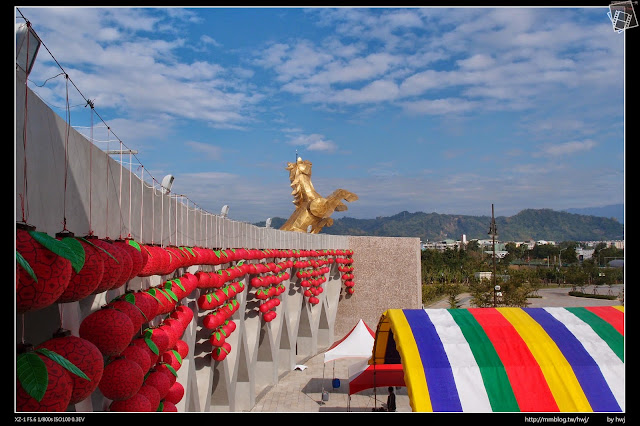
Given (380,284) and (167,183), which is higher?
A: (167,183)

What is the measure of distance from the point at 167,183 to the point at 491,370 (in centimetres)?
466

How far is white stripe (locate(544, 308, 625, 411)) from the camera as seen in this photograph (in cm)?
588

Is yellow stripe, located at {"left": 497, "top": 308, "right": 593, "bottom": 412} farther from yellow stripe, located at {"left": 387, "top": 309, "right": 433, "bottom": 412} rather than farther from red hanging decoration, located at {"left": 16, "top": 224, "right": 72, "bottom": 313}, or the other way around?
red hanging decoration, located at {"left": 16, "top": 224, "right": 72, "bottom": 313}

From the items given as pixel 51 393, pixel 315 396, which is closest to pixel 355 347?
pixel 315 396

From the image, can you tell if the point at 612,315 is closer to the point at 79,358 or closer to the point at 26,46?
the point at 79,358

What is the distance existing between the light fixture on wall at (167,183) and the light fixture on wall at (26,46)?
3.19 metres

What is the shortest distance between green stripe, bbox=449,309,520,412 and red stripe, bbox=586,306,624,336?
1905 mm

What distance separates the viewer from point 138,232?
500cm

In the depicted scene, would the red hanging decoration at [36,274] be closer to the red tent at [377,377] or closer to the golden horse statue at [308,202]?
the red tent at [377,377]

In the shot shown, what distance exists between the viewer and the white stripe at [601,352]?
5.88 metres

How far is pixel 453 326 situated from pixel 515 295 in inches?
967

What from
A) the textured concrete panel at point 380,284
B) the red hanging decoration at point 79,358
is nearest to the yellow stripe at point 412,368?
the red hanging decoration at point 79,358
